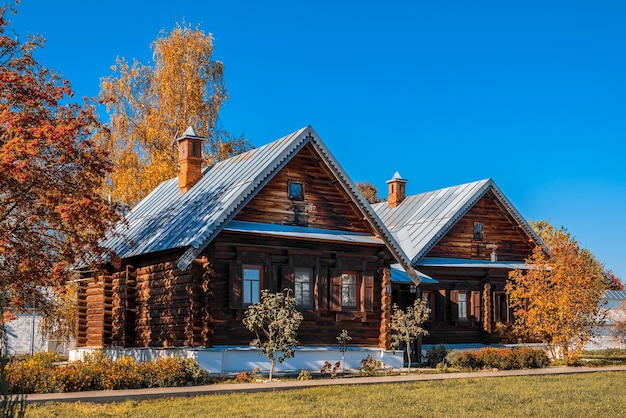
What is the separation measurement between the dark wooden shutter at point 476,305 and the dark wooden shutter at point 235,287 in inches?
534

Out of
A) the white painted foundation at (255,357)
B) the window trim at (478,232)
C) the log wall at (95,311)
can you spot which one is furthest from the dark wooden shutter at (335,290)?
the window trim at (478,232)

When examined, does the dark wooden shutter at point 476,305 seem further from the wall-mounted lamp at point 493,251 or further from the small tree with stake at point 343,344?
the small tree with stake at point 343,344

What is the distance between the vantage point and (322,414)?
16.2 m

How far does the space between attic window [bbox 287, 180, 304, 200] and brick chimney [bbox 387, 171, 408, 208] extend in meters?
13.7

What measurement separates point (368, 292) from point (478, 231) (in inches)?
379

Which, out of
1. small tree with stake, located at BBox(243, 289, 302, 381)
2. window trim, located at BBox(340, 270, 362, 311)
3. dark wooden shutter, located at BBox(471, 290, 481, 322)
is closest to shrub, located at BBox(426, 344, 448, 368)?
window trim, located at BBox(340, 270, 362, 311)

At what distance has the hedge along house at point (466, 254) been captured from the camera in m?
34.4

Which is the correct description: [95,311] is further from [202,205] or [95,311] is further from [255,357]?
[255,357]

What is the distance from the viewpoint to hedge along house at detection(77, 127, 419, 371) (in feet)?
82.0

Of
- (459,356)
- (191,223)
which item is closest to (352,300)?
(459,356)

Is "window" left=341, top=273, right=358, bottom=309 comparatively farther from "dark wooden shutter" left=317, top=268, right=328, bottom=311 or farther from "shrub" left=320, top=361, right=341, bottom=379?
"shrub" left=320, top=361, right=341, bottom=379

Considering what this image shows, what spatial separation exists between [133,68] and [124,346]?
20431 mm

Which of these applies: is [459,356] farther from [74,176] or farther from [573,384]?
[74,176]

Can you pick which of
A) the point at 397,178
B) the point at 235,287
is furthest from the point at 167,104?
the point at 235,287
